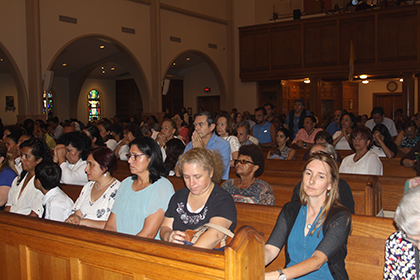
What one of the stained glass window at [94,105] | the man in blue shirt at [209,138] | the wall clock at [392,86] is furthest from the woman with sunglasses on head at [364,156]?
the stained glass window at [94,105]

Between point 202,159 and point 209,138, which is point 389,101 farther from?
point 202,159

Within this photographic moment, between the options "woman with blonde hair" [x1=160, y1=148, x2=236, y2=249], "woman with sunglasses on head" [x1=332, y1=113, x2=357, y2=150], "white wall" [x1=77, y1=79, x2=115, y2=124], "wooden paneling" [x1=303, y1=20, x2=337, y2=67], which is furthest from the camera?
"white wall" [x1=77, y1=79, x2=115, y2=124]

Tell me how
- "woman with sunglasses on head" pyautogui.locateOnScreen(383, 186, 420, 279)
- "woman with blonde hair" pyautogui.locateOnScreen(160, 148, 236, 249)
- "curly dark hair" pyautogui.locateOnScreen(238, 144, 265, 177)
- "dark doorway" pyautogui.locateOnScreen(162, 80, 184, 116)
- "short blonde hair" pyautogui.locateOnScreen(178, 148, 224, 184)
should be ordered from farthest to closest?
"dark doorway" pyautogui.locateOnScreen(162, 80, 184, 116) < "curly dark hair" pyautogui.locateOnScreen(238, 144, 265, 177) < "short blonde hair" pyautogui.locateOnScreen(178, 148, 224, 184) < "woman with blonde hair" pyautogui.locateOnScreen(160, 148, 236, 249) < "woman with sunglasses on head" pyautogui.locateOnScreen(383, 186, 420, 279)

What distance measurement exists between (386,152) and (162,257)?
4.13 meters

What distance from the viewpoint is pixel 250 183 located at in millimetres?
3193

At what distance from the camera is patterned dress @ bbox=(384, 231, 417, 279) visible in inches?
70.5

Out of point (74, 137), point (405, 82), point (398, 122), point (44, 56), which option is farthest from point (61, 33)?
point (405, 82)

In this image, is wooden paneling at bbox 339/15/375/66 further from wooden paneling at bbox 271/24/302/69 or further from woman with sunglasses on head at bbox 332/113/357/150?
woman with sunglasses on head at bbox 332/113/357/150

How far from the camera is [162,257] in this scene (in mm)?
1748

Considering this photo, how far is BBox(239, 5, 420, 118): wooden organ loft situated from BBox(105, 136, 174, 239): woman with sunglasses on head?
11.7 metres

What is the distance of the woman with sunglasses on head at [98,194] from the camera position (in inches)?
120

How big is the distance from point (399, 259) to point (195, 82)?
17.8 metres

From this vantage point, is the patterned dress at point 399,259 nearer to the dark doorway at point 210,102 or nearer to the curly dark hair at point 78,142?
the curly dark hair at point 78,142

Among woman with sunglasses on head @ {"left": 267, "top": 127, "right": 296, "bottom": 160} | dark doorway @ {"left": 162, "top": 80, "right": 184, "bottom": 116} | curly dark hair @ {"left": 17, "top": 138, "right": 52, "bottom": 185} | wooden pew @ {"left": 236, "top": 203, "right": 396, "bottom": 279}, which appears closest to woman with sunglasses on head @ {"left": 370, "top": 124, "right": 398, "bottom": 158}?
woman with sunglasses on head @ {"left": 267, "top": 127, "right": 296, "bottom": 160}
